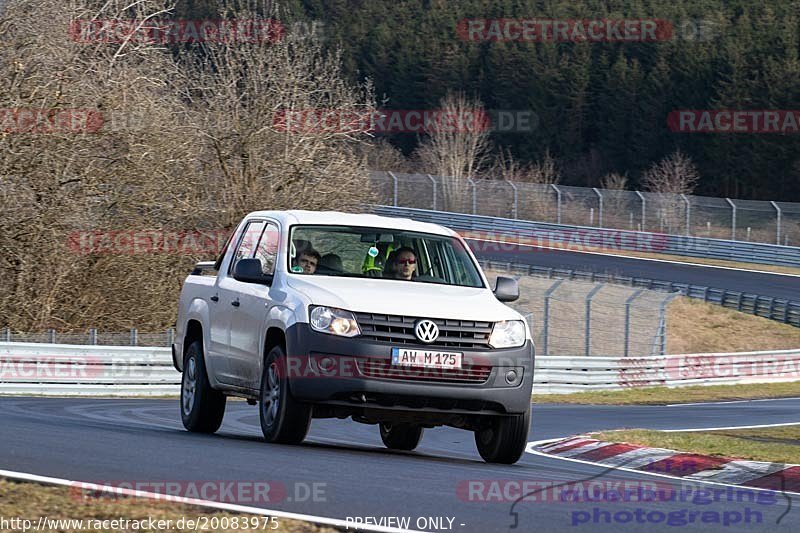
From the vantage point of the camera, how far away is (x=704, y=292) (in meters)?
45.7

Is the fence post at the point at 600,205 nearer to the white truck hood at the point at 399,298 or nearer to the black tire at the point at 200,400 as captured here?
the black tire at the point at 200,400

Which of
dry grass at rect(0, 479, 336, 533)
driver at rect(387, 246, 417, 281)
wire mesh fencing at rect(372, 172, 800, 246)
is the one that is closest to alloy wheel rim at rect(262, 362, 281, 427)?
driver at rect(387, 246, 417, 281)

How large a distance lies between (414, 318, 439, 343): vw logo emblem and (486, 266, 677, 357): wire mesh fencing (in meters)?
26.4

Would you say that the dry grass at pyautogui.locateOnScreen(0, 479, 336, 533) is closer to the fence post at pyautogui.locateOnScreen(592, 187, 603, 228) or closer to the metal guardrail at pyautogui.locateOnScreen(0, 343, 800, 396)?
the metal guardrail at pyautogui.locateOnScreen(0, 343, 800, 396)

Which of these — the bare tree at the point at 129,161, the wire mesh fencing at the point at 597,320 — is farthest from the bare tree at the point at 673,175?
the bare tree at the point at 129,161

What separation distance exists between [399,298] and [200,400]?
2744mm

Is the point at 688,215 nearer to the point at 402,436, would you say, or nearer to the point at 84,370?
Answer: the point at 84,370

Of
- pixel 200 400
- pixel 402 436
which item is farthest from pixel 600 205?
pixel 200 400

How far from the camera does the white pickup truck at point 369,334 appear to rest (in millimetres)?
10117

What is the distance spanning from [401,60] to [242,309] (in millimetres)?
107565

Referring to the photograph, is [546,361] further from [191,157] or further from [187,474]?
[187,474]

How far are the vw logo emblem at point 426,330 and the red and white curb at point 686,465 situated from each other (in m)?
2.69

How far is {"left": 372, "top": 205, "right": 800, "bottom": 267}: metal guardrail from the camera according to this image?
56312 millimetres

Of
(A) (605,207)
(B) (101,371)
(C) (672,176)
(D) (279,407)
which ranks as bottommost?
(B) (101,371)
